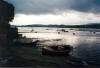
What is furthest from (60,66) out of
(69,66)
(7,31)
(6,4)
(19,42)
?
(6,4)

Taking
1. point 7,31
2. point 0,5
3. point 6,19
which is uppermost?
point 0,5

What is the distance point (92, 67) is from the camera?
68.7 ft

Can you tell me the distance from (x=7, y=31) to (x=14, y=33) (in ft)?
12.0

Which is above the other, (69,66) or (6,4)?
(6,4)

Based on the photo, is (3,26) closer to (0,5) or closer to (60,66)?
(0,5)

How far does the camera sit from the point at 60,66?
21.0 metres

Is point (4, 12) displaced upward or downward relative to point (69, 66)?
upward

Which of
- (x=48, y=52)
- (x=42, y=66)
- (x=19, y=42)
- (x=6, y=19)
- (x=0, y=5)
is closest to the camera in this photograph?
(x=42, y=66)

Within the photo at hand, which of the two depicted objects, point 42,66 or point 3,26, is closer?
point 42,66

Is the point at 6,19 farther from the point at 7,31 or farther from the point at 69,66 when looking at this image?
the point at 69,66

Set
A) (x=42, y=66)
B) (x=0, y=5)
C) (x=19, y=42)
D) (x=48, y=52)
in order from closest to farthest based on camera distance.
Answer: (x=42, y=66) → (x=48, y=52) → (x=19, y=42) → (x=0, y=5)

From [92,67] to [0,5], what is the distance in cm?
4124

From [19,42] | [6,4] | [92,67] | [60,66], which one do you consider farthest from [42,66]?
[6,4]

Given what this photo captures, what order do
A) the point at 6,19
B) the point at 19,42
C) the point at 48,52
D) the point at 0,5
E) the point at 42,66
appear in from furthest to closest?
the point at 6,19 < the point at 0,5 < the point at 19,42 < the point at 48,52 < the point at 42,66
